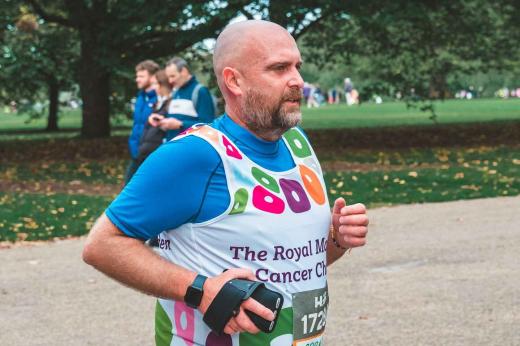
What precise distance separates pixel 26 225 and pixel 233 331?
9.23 metres


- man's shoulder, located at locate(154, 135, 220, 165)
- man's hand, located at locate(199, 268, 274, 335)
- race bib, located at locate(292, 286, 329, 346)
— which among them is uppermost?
man's shoulder, located at locate(154, 135, 220, 165)

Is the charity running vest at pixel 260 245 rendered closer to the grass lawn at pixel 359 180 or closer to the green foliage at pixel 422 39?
the grass lawn at pixel 359 180

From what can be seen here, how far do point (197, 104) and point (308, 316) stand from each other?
7087 millimetres

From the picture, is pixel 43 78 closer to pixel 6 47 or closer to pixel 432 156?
pixel 6 47

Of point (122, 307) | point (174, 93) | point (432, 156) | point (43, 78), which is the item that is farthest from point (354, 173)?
point (43, 78)

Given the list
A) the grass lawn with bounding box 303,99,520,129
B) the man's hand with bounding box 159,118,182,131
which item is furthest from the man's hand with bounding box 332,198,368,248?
the grass lawn with bounding box 303,99,520,129

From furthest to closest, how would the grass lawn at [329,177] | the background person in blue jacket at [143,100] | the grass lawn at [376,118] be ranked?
the grass lawn at [376,118]
the grass lawn at [329,177]
the background person in blue jacket at [143,100]

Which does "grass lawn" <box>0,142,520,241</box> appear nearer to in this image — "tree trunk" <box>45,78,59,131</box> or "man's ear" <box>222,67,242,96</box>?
"man's ear" <box>222,67,242,96</box>

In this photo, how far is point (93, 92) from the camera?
27.5m

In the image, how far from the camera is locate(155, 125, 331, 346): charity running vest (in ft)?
8.31

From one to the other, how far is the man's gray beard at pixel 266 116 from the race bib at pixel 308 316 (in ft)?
1.43

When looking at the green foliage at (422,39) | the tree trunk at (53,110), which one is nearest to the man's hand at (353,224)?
the green foliage at (422,39)

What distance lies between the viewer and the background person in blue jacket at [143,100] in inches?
411

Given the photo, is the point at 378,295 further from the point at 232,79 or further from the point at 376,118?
the point at 376,118
